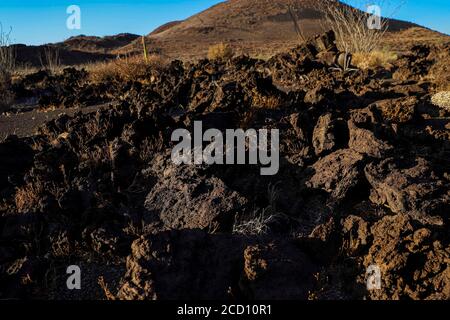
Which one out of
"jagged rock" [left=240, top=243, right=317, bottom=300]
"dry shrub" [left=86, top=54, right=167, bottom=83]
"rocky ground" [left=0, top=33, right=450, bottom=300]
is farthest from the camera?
"dry shrub" [left=86, top=54, right=167, bottom=83]

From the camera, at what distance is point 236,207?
4.51m

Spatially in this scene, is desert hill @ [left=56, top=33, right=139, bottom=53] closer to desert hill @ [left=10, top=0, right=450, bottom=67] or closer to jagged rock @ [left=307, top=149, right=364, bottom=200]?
desert hill @ [left=10, top=0, right=450, bottom=67]

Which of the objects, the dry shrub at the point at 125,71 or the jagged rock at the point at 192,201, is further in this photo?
the dry shrub at the point at 125,71

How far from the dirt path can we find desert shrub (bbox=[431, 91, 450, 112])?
6.74 m

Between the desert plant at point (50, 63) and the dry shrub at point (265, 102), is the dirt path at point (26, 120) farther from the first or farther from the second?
the desert plant at point (50, 63)

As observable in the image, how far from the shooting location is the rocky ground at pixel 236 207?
3359 mm

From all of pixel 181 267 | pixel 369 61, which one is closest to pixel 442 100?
pixel 369 61

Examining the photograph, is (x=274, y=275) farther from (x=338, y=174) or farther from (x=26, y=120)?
(x=26, y=120)

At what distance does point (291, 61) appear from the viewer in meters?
12.5

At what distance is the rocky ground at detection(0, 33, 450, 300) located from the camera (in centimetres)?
336

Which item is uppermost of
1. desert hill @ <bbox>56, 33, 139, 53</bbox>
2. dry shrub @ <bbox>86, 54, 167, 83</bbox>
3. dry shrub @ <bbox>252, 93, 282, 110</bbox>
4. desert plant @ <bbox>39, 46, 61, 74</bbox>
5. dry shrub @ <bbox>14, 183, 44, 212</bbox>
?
desert hill @ <bbox>56, 33, 139, 53</bbox>

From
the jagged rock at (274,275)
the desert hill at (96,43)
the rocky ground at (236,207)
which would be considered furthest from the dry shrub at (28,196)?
the desert hill at (96,43)

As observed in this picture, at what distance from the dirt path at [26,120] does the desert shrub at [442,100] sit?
6.74m

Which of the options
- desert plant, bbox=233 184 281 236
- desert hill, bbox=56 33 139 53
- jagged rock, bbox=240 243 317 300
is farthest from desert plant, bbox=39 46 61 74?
desert hill, bbox=56 33 139 53
